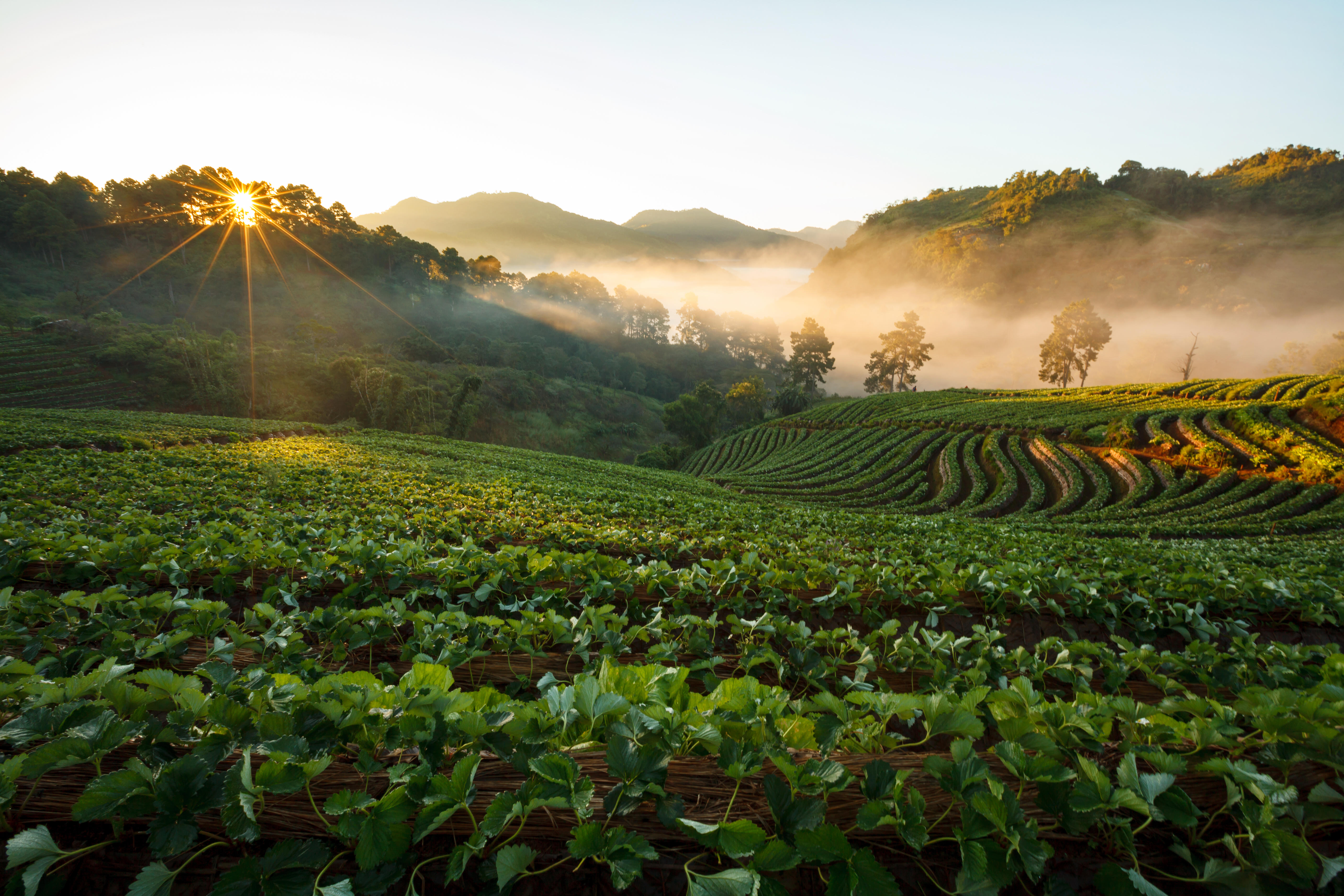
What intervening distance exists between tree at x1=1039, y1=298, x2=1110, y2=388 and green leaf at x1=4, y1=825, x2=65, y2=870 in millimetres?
104581

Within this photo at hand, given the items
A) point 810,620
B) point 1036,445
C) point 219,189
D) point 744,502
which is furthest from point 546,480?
point 219,189

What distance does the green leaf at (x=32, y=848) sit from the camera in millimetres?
1221

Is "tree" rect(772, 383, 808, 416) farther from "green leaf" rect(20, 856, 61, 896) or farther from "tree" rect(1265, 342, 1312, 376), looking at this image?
"tree" rect(1265, 342, 1312, 376)

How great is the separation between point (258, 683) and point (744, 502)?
1880 centimetres

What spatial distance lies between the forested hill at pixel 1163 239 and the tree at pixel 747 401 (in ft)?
430

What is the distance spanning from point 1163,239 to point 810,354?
129291mm

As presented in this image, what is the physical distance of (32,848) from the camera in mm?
1228

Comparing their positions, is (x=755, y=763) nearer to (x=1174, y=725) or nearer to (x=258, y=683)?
(x=1174, y=725)

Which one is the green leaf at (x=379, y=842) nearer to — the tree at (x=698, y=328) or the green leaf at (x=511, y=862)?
the green leaf at (x=511, y=862)

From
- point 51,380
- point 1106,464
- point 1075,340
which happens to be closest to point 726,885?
point 1106,464

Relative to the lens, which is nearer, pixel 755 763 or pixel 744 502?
pixel 755 763

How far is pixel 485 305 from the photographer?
112 meters

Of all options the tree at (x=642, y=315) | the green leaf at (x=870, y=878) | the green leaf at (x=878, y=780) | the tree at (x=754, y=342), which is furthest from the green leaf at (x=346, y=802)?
the tree at (x=754, y=342)

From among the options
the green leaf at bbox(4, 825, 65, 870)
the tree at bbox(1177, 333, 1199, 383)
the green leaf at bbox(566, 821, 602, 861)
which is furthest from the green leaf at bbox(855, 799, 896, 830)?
the tree at bbox(1177, 333, 1199, 383)
